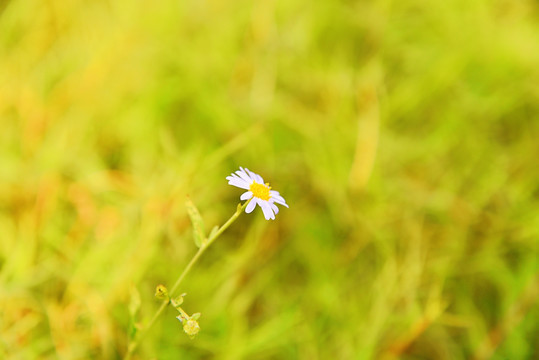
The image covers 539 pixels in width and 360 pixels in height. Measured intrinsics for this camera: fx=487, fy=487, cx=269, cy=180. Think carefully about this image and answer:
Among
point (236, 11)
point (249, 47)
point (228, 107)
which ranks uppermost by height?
point (236, 11)

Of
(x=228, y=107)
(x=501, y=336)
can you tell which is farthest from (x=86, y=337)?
(x=501, y=336)

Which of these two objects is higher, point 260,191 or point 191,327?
point 260,191

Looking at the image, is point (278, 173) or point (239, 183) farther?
point (278, 173)

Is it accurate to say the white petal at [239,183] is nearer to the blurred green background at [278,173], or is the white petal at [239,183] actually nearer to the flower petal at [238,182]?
the flower petal at [238,182]

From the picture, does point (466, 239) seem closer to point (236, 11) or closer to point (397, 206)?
point (397, 206)

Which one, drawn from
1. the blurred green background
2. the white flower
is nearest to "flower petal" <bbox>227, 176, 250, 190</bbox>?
the white flower

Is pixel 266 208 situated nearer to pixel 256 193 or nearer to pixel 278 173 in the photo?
pixel 256 193

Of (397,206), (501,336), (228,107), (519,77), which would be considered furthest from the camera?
(519,77)

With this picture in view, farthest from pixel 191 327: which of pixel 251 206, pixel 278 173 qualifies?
pixel 278 173

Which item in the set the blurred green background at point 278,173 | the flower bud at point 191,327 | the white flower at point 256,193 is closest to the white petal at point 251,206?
the white flower at point 256,193
